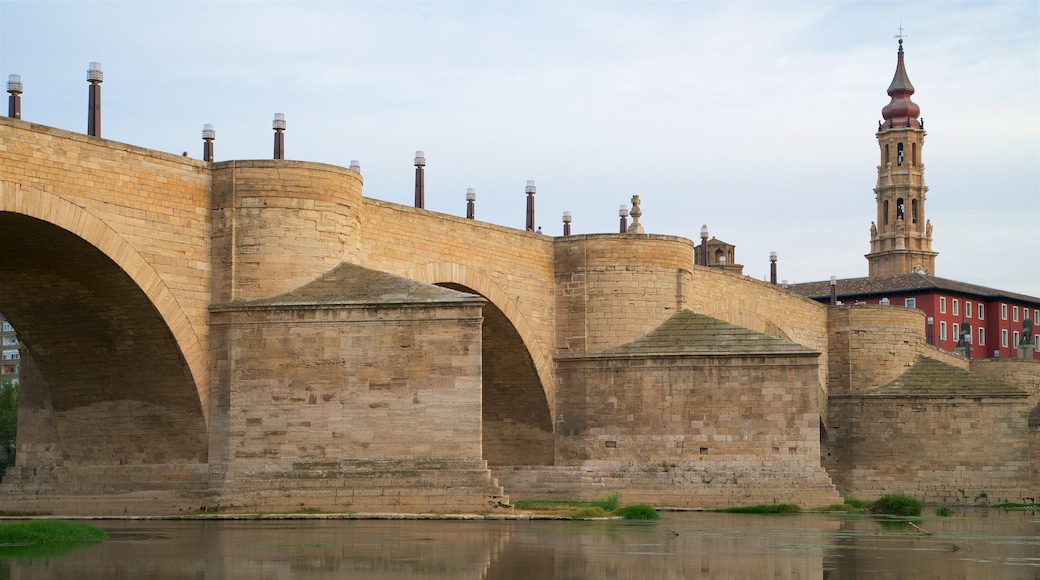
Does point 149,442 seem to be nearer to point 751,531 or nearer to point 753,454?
point 751,531

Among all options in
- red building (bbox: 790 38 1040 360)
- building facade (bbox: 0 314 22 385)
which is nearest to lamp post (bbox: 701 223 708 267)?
red building (bbox: 790 38 1040 360)

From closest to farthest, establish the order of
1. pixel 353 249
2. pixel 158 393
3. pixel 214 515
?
pixel 214 515 < pixel 158 393 < pixel 353 249

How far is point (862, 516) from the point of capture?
33781mm

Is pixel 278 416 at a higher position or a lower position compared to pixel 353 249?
lower

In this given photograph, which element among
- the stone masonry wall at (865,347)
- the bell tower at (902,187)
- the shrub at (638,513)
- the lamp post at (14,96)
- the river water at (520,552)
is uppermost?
the bell tower at (902,187)

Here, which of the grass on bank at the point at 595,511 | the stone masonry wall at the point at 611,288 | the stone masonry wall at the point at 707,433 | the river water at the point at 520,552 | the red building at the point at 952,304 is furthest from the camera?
the red building at the point at 952,304

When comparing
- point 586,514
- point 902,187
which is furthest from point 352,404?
point 902,187

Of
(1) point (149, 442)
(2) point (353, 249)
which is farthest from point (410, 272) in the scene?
(1) point (149, 442)

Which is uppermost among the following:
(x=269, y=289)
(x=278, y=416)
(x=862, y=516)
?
(x=269, y=289)

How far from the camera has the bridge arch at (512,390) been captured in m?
39.0

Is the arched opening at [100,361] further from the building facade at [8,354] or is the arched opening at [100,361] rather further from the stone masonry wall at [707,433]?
the building facade at [8,354]

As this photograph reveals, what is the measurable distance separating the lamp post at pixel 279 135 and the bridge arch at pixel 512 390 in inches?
294

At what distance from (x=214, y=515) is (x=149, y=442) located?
327 centimetres

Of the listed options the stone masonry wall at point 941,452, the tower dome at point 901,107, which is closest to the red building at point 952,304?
the tower dome at point 901,107
